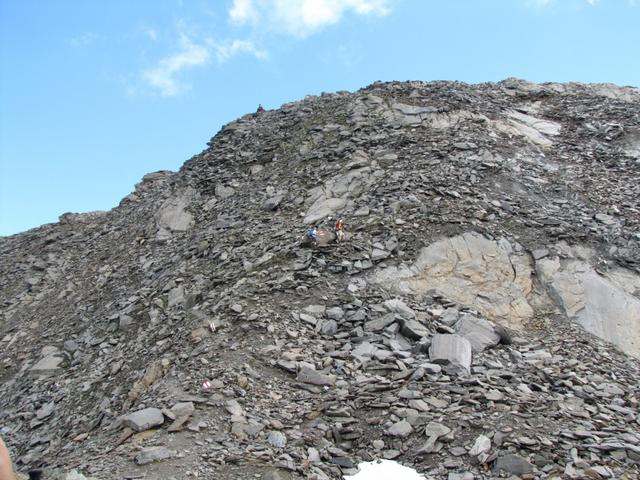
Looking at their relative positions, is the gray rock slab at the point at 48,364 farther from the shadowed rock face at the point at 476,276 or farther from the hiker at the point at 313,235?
the shadowed rock face at the point at 476,276

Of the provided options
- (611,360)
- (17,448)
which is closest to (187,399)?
(17,448)

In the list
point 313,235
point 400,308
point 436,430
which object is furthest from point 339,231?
point 436,430

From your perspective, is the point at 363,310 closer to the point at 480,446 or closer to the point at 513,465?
the point at 480,446

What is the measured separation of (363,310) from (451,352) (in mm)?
2260

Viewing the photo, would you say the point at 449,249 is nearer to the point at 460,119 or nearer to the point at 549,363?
the point at 549,363

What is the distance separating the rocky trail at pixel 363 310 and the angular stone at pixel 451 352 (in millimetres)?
40

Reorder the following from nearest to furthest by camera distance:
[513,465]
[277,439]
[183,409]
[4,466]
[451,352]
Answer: [4,466] < [513,465] < [277,439] < [183,409] < [451,352]

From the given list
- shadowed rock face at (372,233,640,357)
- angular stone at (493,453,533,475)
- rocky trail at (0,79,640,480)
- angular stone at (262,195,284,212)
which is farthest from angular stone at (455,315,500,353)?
angular stone at (262,195,284,212)

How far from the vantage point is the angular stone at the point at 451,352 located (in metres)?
10.4

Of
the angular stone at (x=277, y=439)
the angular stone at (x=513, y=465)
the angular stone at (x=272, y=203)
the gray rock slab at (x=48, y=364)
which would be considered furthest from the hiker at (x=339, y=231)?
the gray rock slab at (x=48, y=364)

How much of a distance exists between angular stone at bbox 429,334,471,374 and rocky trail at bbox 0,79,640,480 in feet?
0.13

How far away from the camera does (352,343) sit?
446 inches

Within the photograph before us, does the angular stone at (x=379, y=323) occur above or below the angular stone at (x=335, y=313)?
below

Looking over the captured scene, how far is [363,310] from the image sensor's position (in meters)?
12.0
